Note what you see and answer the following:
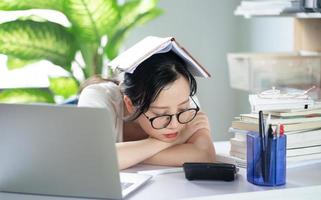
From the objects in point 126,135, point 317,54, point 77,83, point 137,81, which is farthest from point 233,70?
point 137,81

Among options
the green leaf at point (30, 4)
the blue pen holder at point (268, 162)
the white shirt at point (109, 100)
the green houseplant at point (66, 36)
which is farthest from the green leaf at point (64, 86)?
the blue pen holder at point (268, 162)

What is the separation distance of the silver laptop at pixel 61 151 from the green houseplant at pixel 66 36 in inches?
57.8

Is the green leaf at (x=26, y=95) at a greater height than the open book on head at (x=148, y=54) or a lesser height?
lesser

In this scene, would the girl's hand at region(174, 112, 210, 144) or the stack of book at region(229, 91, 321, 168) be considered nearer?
the stack of book at region(229, 91, 321, 168)

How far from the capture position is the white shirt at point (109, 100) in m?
1.78

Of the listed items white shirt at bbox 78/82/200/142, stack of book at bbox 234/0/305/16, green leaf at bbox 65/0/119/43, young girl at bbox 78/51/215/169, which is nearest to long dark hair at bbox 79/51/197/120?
young girl at bbox 78/51/215/169

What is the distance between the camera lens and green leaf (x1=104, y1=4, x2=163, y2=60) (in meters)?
3.03

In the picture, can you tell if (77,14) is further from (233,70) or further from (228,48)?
(228,48)

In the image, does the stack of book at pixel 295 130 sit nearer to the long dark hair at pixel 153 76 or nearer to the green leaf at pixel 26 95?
the long dark hair at pixel 153 76

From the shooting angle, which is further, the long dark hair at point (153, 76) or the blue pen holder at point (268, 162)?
the long dark hair at point (153, 76)

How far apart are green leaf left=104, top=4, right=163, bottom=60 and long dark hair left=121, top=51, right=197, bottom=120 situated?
1.36 m

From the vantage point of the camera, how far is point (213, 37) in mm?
3576

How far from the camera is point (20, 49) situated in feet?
9.36

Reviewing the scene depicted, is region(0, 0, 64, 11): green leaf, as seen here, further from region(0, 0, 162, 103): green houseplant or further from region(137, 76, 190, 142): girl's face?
region(137, 76, 190, 142): girl's face
